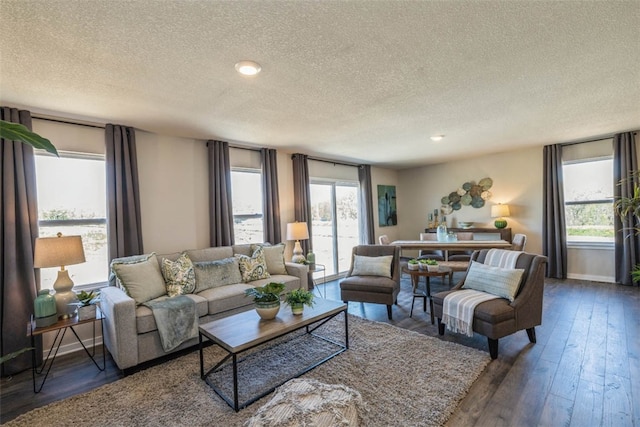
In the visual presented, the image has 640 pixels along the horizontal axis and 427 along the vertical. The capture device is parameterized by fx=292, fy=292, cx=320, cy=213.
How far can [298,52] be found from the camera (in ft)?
6.62

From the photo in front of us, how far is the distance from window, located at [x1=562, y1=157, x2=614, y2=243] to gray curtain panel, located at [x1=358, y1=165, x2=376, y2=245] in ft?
11.7

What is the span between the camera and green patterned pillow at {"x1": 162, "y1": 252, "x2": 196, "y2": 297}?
3.17 metres

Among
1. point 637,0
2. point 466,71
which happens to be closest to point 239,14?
point 466,71

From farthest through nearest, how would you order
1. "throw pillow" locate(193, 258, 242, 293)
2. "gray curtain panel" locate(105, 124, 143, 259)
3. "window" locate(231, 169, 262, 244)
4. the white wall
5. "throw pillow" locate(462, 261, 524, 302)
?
the white wall
"window" locate(231, 169, 262, 244)
"throw pillow" locate(193, 258, 242, 293)
"gray curtain panel" locate(105, 124, 143, 259)
"throw pillow" locate(462, 261, 524, 302)

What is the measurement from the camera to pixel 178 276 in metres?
3.22

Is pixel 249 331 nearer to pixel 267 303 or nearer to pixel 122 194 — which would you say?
pixel 267 303

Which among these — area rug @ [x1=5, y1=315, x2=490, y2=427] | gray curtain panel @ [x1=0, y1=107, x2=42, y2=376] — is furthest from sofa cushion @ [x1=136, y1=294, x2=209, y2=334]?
gray curtain panel @ [x1=0, y1=107, x2=42, y2=376]

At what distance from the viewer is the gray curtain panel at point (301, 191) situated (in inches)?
204

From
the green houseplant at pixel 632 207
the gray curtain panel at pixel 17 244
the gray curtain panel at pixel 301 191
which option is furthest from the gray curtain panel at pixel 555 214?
the gray curtain panel at pixel 17 244

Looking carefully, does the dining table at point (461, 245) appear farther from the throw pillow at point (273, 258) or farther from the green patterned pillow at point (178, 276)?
the green patterned pillow at point (178, 276)

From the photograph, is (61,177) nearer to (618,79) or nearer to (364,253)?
(364,253)

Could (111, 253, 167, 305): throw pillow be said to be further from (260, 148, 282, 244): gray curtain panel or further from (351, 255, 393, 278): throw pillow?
(351, 255, 393, 278): throw pillow

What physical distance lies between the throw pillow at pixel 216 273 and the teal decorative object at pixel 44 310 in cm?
121

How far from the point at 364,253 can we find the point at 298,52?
2870 millimetres
